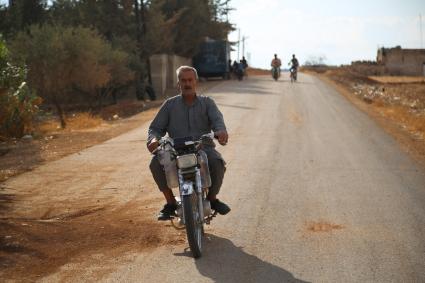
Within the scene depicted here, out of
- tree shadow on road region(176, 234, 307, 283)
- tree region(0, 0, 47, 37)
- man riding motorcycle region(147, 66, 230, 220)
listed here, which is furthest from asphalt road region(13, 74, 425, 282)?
tree region(0, 0, 47, 37)

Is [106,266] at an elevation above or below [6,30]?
below

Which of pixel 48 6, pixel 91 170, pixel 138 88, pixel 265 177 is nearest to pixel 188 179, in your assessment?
pixel 265 177

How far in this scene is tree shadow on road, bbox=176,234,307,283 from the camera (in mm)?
5473

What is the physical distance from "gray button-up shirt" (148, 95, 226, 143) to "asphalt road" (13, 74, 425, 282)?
1.14 m

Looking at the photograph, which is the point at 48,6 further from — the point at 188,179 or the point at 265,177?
the point at 188,179

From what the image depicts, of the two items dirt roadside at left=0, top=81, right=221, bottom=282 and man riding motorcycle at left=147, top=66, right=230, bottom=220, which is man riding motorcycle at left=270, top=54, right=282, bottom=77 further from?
man riding motorcycle at left=147, top=66, right=230, bottom=220

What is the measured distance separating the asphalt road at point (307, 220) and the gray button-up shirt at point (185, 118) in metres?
1.14

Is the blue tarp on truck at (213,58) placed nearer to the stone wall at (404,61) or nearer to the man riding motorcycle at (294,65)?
the man riding motorcycle at (294,65)

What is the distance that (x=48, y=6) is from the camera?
42750 mm

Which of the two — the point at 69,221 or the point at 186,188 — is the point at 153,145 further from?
the point at 69,221

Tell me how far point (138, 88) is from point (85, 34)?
808 centimetres

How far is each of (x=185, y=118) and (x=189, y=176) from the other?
76 centimetres

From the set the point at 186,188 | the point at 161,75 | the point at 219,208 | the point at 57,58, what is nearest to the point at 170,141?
the point at 186,188

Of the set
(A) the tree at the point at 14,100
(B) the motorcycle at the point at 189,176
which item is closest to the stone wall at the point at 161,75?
(A) the tree at the point at 14,100
